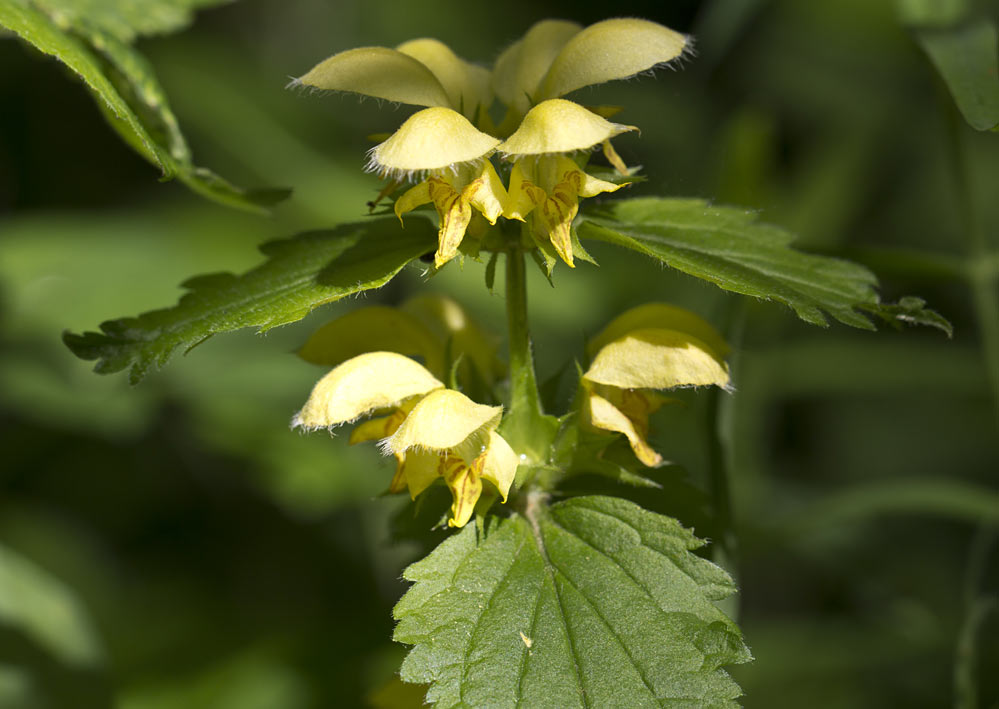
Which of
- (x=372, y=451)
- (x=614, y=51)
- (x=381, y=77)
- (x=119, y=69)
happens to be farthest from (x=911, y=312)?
(x=372, y=451)

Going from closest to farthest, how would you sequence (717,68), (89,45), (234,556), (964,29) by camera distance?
(89,45) < (964,29) < (234,556) < (717,68)

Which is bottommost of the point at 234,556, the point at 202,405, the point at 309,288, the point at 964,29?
the point at 234,556

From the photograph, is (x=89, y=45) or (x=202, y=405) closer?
(x=89, y=45)

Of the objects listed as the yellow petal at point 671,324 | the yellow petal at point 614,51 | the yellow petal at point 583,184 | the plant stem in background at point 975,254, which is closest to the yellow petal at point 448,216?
the yellow petal at point 583,184

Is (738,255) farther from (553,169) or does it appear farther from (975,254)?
(975,254)

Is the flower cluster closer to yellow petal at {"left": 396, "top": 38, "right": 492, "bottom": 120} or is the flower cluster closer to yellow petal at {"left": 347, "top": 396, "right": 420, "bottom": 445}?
yellow petal at {"left": 396, "top": 38, "right": 492, "bottom": 120}

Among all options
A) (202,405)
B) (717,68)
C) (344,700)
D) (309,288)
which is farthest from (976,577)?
(717,68)

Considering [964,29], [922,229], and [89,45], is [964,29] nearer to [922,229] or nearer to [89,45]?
[89,45]
